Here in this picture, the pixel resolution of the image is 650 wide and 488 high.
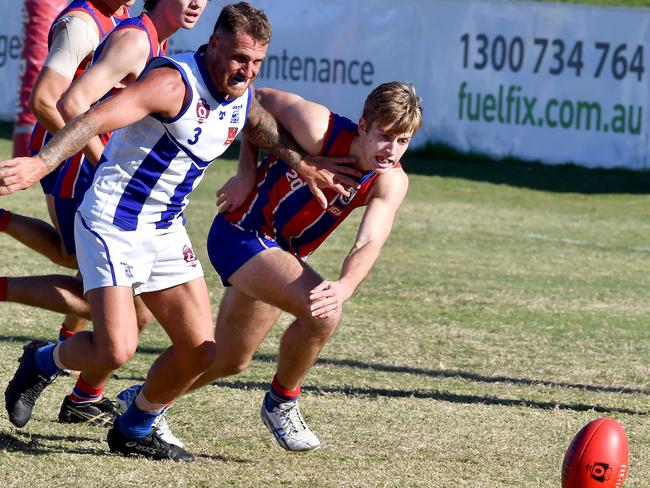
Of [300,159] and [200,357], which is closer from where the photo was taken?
[200,357]

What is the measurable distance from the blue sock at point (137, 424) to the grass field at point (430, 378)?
123 millimetres

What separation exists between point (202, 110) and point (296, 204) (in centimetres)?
77

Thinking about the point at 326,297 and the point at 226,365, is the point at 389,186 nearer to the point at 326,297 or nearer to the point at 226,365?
the point at 326,297

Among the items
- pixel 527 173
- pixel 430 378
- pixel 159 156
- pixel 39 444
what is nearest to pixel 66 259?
pixel 39 444

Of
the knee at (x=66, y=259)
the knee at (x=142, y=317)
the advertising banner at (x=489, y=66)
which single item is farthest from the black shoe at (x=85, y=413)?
the advertising banner at (x=489, y=66)

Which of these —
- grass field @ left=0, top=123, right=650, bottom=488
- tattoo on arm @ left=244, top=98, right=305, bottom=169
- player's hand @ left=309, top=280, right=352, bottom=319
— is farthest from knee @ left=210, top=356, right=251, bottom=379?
tattoo on arm @ left=244, top=98, right=305, bottom=169

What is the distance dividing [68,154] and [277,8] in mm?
16396

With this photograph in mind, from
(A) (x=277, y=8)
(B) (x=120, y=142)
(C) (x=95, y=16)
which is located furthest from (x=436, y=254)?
(A) (x=277, y=8)

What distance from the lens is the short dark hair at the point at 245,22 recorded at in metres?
4.96

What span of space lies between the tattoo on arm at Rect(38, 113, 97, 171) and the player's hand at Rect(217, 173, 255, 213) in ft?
3.58

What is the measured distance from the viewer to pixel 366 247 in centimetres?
528

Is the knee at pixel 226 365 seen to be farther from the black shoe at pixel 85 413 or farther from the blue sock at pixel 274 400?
the black shoe at pixel 85 413

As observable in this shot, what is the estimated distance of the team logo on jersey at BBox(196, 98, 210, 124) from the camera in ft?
16.2

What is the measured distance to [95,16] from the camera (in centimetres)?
610
